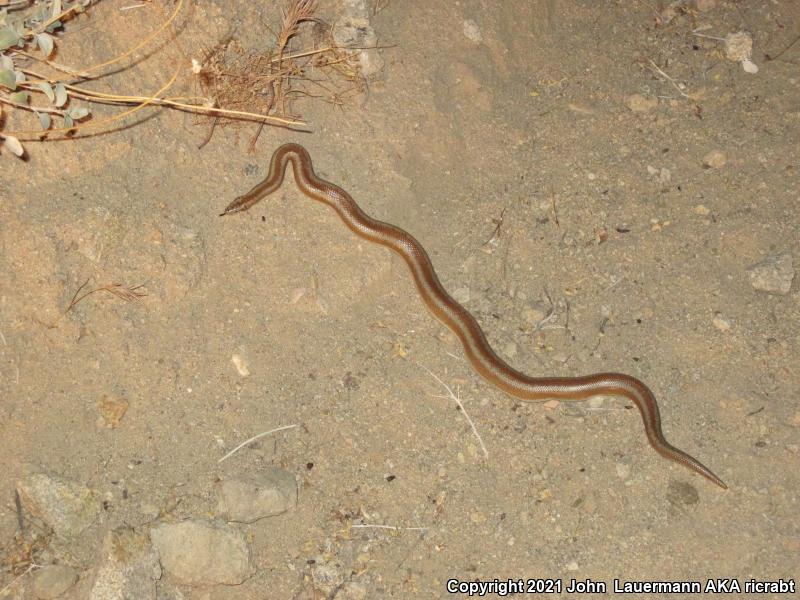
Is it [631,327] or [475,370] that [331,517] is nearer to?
[475,370]

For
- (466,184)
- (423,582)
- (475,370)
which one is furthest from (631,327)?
(423,582)

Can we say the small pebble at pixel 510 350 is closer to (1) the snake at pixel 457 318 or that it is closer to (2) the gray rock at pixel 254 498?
(1) the snake at pixel 457 318

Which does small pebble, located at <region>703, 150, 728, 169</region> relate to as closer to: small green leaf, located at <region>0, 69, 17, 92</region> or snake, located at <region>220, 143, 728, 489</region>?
snake, located at <region>220, 143, 728, 489</region>

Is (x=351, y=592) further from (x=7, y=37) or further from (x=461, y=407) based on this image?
(x=7, y=37)

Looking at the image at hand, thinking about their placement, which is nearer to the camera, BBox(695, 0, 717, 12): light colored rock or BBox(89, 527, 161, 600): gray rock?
BBox(89, 527, 161, 600): gray rock

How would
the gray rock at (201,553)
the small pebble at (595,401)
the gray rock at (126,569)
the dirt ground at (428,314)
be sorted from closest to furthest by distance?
the gray rock at (126,569) → the gray rock at (201,553) → the dirt ground at (428,314) → the small pebble at (595,401)

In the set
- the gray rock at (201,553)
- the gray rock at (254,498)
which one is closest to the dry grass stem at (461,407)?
the gray rock at (254,498)

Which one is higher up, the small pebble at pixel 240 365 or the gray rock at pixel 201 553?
the small pebble at pixel 240 365

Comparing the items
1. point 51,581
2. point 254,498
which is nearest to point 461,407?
point 254,498

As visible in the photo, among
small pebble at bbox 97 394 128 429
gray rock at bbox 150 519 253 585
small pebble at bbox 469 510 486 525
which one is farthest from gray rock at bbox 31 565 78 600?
small pebble at bbox 469 510 486 525
